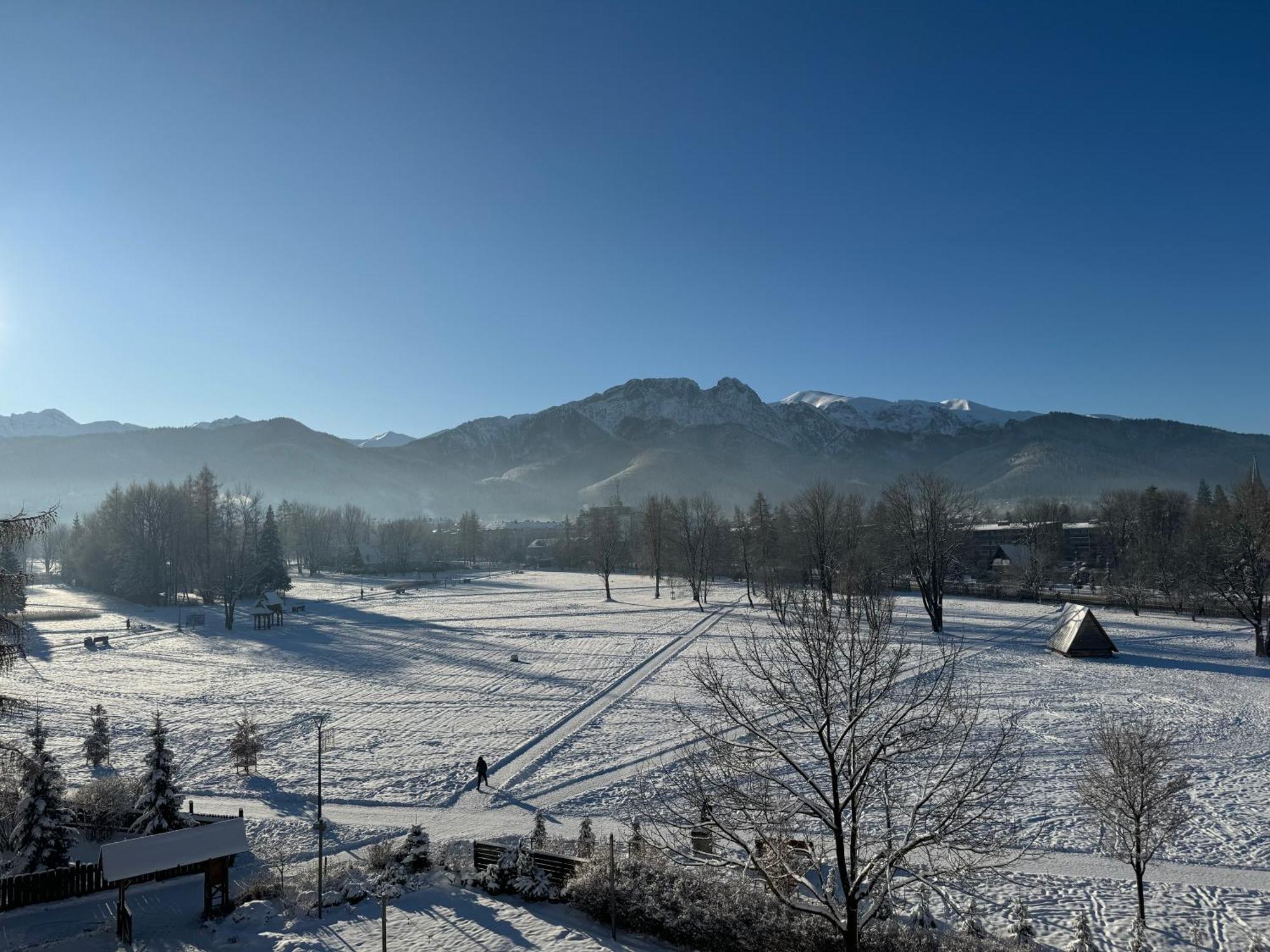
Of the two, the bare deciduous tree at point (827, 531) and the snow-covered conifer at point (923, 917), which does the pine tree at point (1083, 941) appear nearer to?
the snow-covered conifer at point (923, 917)

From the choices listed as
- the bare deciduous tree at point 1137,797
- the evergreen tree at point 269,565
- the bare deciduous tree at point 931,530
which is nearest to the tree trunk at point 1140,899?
the bare deciduous tree at point 1137,797

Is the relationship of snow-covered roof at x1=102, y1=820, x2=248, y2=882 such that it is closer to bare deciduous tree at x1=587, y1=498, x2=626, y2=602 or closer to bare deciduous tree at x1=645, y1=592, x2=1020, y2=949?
bare deciduous tree at x1=645, y1=592, x2=1020, y2=949

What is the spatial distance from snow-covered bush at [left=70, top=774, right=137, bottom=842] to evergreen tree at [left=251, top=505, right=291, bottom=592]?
55523 mm

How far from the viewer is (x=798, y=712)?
10531 millimetres

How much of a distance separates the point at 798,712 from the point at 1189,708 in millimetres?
25403

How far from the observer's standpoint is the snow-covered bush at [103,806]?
17422 millimetres

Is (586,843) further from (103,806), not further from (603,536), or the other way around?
(603,536)

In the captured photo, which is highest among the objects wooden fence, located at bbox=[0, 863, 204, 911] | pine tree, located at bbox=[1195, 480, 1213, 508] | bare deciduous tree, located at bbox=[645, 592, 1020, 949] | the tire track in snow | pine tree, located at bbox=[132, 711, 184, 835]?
pine tree, located at bbox=[1195, 480, 1213, 508]

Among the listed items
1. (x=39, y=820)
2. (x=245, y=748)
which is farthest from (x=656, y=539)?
(x=39, y=820)

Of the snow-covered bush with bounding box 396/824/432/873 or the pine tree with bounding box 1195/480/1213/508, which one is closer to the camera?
the snow-covered bush with bounding box 396/824/432/873

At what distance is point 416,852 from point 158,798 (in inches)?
257

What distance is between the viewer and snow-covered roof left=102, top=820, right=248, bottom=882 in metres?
12.8

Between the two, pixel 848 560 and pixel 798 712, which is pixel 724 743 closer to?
pixel 798 712

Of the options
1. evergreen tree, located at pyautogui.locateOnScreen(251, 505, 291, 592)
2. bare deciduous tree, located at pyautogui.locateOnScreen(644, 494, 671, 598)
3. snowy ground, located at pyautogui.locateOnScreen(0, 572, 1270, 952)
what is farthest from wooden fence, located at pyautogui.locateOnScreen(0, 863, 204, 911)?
evergreen tree, located at pyautogui.locateOnScreen(251, 505, 291, 592)
